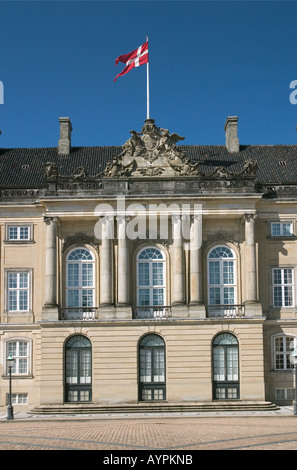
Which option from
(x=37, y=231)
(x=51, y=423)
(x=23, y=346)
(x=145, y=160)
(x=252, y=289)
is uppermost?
(x=145, y=160)

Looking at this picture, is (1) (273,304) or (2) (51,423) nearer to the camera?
(2) (51,423)

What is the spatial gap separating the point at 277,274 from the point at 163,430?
1660 cm

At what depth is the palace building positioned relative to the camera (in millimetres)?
39438

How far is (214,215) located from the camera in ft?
134

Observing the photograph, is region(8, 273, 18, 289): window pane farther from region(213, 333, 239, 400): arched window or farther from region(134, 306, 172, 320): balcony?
region(213, 333, 239, 400): arched window

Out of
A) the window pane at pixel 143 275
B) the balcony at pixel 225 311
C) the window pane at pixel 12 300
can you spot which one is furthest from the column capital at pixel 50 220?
the balcony at pixel 225 311

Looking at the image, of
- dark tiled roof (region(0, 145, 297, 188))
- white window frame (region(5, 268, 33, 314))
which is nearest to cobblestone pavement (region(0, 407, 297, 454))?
white window frame (region(5, 268, 33, 314))

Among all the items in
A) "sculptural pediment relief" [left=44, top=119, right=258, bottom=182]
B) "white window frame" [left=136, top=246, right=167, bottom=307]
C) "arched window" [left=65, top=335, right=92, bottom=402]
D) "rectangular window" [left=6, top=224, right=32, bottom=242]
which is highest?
"sculptural pediment relief" [left=44, top=119, right=258, bottom=182]

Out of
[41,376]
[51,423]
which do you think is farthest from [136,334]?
[51,423]

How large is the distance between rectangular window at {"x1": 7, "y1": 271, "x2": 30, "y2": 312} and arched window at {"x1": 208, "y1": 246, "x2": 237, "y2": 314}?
9943 mm

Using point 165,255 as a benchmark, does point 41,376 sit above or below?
below

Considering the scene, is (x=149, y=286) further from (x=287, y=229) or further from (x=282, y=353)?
(x=287, y=229)

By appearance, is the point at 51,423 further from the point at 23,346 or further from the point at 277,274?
the point at 277,274

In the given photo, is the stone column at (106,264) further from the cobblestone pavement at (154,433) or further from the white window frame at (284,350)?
the white window frame at (284,350)
